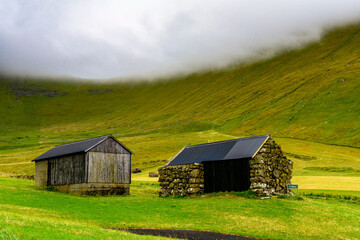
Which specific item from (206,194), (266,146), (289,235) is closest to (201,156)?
(206,194)

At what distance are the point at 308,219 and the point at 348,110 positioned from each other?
133852 mm

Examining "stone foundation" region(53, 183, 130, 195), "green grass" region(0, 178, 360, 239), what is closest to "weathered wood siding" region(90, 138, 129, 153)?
"stone foundation" region(53, 183, 130, 195)

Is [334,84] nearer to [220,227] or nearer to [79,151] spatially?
[79,151]

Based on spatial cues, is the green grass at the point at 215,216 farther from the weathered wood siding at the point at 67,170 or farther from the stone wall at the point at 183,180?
the weathered wood siding at the point at 67,170

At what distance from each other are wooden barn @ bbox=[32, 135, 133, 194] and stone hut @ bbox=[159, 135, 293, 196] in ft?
32.4

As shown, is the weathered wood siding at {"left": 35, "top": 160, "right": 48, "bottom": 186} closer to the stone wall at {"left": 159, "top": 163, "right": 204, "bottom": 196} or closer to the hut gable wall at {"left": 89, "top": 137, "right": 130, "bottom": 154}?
the hut gable wall at {"left": 89, "top": 137, "right": 130, "bottom": 154}

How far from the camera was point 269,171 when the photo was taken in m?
37.4

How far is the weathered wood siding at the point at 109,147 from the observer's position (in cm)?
5019

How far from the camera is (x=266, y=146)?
3819 centimetres

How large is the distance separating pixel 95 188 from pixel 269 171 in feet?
79.2

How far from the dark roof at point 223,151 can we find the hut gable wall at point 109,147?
34.9ft

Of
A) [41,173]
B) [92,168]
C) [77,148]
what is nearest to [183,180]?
[92,168]

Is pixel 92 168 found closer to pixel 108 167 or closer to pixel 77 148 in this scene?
pixel 108 167

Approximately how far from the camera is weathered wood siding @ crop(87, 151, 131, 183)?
48750 millimetres
